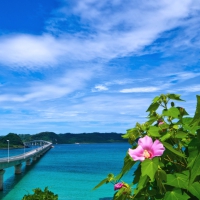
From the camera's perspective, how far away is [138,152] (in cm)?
155

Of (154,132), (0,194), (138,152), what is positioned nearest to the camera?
(138,152)

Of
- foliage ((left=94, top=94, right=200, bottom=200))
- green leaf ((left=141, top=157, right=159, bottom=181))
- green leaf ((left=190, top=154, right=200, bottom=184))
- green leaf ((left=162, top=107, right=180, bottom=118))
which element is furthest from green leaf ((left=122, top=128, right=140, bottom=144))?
green leaf ((left=190, top=154, right=200, bottom=184))

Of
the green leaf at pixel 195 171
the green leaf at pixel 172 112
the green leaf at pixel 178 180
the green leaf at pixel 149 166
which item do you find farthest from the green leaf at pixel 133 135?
the green leaf at pixel 195 171

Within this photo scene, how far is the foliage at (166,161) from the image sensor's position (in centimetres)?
153

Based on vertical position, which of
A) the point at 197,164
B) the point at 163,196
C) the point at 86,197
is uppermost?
the point at 197,164

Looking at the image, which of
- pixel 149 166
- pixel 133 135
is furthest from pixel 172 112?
pixel 149 166

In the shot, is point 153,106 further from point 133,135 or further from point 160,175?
point 160,175

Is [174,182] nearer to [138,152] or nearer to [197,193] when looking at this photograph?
[197,193]

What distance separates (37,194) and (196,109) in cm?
1159

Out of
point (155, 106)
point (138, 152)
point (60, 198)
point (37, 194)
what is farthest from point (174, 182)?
point (60, 198)

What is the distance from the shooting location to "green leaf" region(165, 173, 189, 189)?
1665mm

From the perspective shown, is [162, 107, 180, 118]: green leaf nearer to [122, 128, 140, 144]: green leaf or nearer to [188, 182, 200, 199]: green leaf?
[122, 128, 140, 144]: green leaf

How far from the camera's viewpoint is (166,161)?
83.3 inches

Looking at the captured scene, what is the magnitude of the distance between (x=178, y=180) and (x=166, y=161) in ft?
1.38
